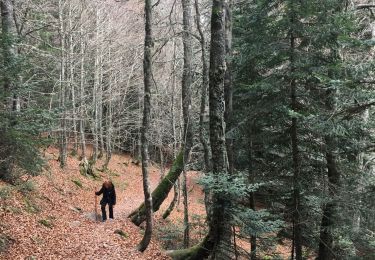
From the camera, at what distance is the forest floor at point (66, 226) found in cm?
927

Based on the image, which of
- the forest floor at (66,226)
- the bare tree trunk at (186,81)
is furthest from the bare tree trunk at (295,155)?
the bare tree trunk at (186,81)

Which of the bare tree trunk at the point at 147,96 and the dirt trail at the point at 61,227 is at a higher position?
the bare tree trunk at the point at 147,96

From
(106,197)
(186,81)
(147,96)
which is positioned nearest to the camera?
(147,96)

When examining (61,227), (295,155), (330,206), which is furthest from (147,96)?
(330,206)

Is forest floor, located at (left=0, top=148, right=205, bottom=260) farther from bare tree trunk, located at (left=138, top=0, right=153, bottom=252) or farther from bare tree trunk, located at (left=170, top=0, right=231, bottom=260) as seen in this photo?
bare tree trunk, located at (left=170, top=0, right=231, bottom=260)

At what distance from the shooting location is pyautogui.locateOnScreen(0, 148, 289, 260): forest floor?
927cm

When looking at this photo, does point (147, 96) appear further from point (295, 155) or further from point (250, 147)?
point (295, 155)

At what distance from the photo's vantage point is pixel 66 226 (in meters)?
11.7

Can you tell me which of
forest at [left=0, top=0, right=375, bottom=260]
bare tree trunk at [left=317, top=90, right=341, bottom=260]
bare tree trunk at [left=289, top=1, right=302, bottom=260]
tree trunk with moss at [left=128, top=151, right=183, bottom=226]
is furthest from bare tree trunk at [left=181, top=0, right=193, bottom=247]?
bare tree trunk at [left=317, top=90, right=341, bottom=260]

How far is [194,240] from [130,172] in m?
14.8

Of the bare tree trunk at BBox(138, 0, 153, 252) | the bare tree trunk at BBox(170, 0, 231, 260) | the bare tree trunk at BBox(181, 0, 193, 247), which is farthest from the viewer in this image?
the bare tree trunk at BBox(181, 0, 193, 247)

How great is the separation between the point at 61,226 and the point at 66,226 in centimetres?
20

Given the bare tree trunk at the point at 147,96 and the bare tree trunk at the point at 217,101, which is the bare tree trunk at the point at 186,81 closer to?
the bare tree trunk at the point at 147,96

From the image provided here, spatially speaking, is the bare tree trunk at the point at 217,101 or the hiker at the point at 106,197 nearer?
the bare tree trunk at the point at 217,101
